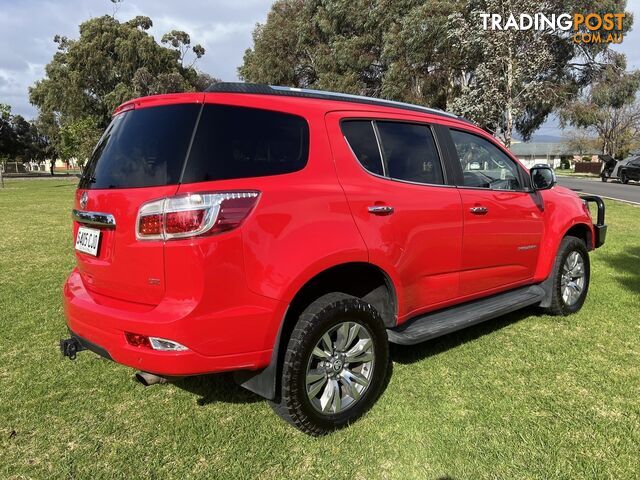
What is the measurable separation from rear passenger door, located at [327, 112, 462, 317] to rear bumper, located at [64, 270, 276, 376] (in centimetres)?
87

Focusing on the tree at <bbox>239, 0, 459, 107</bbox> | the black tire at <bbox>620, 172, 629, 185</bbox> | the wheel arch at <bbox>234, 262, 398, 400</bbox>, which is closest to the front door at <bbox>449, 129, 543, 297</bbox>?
the wheel arch at <bbox>234, 262, 398, 400</bbox>

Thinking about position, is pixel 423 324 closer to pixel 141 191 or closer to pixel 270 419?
pixel 270 419

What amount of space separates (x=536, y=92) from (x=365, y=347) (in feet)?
55.5

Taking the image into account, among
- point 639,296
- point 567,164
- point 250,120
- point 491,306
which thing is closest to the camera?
point 250,120

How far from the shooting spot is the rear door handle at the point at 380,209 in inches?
114

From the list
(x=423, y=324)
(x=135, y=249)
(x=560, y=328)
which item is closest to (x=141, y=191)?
(x=135, y=249)

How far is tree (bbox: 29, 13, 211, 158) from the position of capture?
36025 millimetres

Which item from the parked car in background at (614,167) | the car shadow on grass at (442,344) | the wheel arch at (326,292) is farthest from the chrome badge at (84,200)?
the parked car in background at (614,167)

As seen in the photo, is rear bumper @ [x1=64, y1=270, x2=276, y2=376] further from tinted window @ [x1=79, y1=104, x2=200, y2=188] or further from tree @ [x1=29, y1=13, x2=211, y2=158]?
tree @ [x1=29, y1=13, x2=211, y2=158]

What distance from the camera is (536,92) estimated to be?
17094 mm

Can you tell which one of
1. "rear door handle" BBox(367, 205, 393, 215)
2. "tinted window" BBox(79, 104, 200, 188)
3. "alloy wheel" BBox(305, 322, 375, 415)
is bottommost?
"alloy wheel" BBox(305, 322, 375, 415)

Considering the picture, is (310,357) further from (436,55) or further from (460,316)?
(436,55)

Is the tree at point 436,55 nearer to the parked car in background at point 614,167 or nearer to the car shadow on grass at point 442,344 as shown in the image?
the parked car in background at point 614,167

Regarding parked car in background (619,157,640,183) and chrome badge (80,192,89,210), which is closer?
chrome badge (80,192,89,210)
